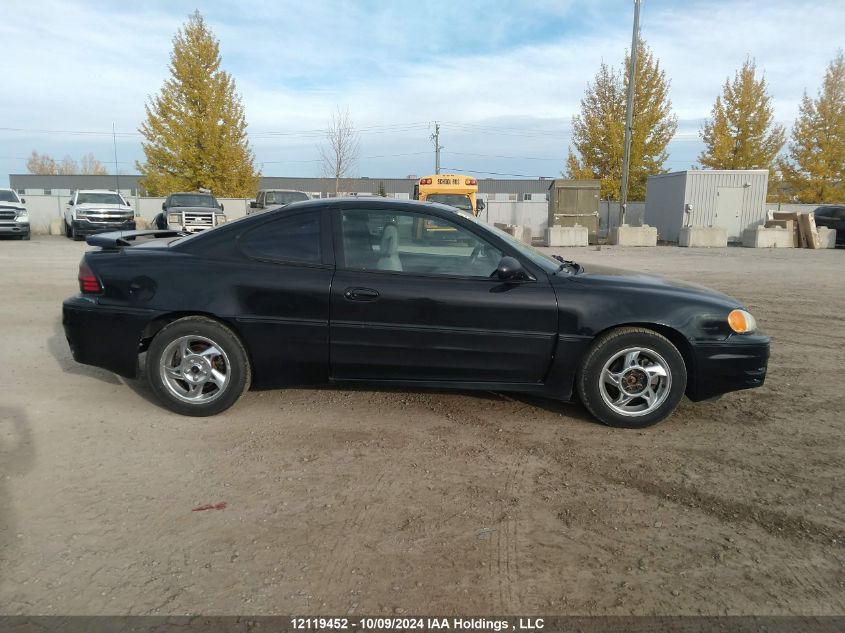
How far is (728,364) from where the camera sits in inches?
169

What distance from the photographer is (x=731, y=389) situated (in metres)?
4.36

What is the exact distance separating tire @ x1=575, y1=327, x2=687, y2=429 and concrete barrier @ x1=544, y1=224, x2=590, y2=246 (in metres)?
20.2

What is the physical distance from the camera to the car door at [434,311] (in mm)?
4246

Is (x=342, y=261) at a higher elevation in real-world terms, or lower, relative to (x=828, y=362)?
higher

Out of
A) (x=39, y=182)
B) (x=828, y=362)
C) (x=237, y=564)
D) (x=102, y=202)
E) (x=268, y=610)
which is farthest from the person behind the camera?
(x=39, y=182)

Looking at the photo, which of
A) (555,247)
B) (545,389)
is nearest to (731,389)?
(545,389)

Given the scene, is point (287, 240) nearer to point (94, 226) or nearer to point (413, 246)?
point (413, 246)

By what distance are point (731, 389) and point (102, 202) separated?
902 inches

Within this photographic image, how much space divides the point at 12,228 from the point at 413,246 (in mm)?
22462

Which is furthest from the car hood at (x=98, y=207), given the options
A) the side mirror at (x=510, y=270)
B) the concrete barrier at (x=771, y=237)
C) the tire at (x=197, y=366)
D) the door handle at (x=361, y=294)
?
the concrete barrier at (x=771, y=237)

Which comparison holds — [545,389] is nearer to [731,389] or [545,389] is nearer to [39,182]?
[731,389]

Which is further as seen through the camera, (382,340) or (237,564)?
(382,340)

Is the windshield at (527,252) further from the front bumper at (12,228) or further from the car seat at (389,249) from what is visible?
the front bumper at (12,228)

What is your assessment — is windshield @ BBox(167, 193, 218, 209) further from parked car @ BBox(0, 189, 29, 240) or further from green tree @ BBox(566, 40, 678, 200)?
green tree @ BBox(566, 40, 678, 200)
